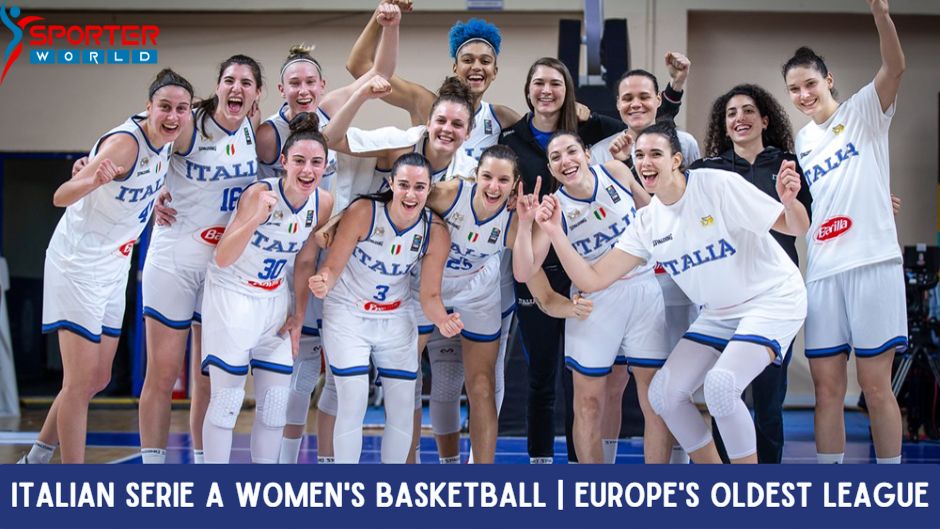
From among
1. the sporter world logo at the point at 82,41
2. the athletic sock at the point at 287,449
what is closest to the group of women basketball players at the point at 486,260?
the athletic sock at the point at 287,449

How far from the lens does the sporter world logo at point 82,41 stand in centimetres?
1134

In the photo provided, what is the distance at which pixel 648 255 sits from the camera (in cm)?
441

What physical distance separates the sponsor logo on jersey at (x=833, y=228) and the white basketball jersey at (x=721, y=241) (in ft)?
1.15

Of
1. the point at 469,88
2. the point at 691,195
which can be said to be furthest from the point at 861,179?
the point at 469,88

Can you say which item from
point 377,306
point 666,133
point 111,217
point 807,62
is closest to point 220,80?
point 111,217

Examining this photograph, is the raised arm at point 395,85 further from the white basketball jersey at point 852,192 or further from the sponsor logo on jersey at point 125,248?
the white basketball jersey at point 852,192

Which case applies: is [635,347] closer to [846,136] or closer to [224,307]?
[846,136]

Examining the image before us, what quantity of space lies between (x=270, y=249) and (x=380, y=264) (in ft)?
1.78

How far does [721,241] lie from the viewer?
4.17m

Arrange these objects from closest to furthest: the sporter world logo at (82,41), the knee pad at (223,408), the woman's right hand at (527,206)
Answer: the knee pad at (223,408) < the woman's right hand at (527,206) < the sporter world logo at (82,41)

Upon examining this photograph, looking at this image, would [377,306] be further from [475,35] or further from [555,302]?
[475,35]

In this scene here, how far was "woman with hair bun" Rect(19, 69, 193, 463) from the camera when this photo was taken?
4.37m

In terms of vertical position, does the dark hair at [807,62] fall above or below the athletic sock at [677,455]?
above

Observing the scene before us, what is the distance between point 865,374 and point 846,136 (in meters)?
1.17
